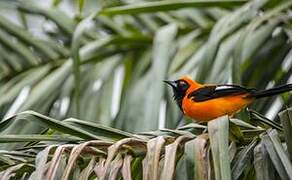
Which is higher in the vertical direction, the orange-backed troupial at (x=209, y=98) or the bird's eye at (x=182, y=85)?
the bird's eye at (x=182, y=85)

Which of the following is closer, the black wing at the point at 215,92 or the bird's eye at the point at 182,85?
the black wing at the point at 215,92

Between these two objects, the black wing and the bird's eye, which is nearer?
the black wing

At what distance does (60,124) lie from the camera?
1847 mm

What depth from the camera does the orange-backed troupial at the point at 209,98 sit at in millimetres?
2609

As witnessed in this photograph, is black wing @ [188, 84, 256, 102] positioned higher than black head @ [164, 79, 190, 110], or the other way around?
black head @ [164, 79, 190, 110]

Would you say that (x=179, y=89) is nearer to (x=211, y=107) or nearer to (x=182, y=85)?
(x=182, y=85)

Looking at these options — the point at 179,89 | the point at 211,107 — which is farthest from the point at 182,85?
the point at 211,107

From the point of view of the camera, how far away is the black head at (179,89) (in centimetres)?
292

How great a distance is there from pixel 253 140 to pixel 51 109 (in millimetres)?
1343

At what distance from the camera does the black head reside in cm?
292

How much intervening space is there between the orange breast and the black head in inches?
2.1

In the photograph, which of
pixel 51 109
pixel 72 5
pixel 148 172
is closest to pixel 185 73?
pixel 51 109

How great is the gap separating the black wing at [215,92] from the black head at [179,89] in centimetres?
7

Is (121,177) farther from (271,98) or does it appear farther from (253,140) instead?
(271,98)
